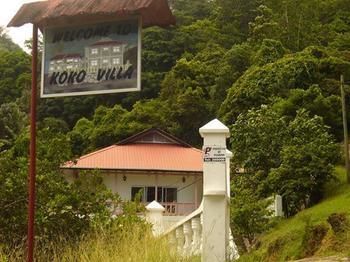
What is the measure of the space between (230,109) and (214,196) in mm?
21474

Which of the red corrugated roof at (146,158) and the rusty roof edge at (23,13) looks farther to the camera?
the red corrugated roof at (146,158)

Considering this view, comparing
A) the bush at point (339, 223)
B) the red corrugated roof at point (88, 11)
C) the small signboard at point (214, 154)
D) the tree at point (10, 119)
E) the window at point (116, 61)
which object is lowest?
the bush at point (339, 223)

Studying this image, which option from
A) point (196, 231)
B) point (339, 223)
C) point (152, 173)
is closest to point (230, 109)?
point (152, 173)

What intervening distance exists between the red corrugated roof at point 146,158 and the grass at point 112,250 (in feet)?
58.8

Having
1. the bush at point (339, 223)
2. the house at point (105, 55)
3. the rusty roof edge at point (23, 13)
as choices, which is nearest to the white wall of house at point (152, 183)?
the bush at point (339, 223)

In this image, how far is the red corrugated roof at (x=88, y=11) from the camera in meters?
4.51

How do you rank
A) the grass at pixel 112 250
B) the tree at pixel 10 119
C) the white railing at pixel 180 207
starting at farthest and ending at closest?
the tree at pixel 10 119, the white railing at pixel 180 207, the grass at pixel 112 250

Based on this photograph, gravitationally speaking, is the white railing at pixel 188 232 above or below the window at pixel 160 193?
below

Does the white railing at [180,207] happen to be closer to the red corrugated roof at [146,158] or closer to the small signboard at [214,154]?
the red corrugated roof at [146,158]

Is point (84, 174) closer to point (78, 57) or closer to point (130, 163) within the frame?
point (78, 57)

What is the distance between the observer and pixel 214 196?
5.38m

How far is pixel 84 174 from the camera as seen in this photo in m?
7.76

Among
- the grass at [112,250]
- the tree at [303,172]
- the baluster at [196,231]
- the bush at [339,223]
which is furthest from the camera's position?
the tree at [303,172]

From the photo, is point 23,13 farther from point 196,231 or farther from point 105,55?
point 196,231
